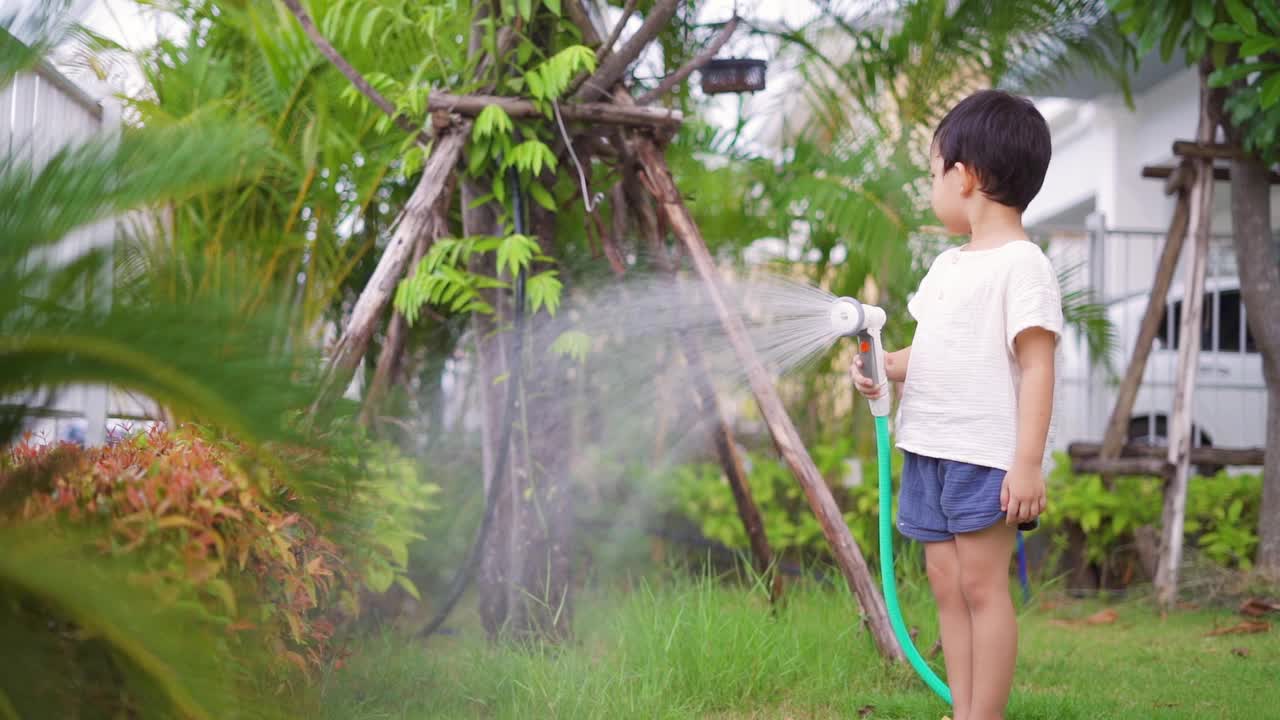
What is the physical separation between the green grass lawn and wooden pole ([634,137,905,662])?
0.51 feet

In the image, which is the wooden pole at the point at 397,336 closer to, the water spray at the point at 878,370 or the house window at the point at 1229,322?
the water spray at the point at 878,370

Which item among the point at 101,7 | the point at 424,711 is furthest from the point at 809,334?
the point at 101,7

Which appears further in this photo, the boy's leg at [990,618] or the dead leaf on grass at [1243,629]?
the dead leaf on grass at [1243,629]

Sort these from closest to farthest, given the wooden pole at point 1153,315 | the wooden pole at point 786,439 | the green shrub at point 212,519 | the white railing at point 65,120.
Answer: the green shrub at point 212,519 < the white railing at point 65,120 < the wooden pole at point 786,439 < the wooden pole at point 1153,315

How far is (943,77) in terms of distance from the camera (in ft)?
17.4

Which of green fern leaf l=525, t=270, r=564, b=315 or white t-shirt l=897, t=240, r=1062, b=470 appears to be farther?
green fern leaf l=525, t=270, r=564, b=315

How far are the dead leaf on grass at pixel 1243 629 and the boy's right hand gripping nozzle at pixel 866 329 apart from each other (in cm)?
241

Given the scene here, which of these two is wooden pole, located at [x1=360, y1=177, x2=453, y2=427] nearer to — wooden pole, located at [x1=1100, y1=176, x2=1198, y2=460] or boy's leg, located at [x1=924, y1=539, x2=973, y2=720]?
boy's leg, located at [x1=924, y1=539, x2=973, y2=720]

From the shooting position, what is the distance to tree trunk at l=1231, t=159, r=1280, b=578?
474 cm

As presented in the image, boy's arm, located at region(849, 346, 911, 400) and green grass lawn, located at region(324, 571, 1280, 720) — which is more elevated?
boy's arm, located at region(849, 346, 911, 400)

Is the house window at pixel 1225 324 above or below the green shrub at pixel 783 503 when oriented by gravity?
above

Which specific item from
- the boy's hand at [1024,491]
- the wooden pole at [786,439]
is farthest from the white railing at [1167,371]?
the boy's hand at [1024,491]

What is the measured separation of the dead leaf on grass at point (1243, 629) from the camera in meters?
4.04

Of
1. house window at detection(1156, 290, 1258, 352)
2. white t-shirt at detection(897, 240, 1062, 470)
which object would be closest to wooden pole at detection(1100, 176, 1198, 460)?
house window at detection(1156, 290, 1258, 352)
